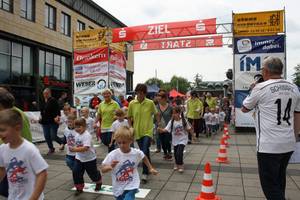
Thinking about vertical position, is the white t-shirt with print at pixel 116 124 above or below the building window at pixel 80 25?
below

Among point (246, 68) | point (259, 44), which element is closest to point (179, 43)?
point (246, 68)

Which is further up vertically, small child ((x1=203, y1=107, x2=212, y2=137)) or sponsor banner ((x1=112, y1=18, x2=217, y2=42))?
sponsor banner ((x1=112, y1=18, x2=217, y2=42))

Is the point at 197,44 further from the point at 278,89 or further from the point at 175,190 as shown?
the point at 278,89

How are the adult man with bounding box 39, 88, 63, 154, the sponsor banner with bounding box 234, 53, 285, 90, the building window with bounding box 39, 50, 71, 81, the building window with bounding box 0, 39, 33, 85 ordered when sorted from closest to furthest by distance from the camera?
the adult man with bounding box 39, 88, 63, 154 < the sponsor banner with bounding box 234, 53, 285, 90 < the building window with bounding box 0, 39, 33, 85 < the building window with bounding box 39, 50, 71, 81

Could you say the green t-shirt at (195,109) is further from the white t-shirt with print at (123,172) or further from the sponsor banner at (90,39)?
the white t-shirt with print at (123,172)

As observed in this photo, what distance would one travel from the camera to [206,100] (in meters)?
16.0

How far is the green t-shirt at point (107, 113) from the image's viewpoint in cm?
765

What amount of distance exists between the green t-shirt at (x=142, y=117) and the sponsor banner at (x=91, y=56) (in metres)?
6.41

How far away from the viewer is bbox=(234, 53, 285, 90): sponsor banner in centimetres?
1488

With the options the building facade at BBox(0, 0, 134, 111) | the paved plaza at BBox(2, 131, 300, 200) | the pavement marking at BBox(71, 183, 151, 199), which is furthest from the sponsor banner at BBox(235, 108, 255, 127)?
the building facade at BBox(0, 0, 134, 111)

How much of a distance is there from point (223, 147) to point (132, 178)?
488cm

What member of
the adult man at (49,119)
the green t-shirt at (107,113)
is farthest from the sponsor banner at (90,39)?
the green t-shirt at (107,113)

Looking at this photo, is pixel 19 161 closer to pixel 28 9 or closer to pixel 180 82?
pixel 28 9

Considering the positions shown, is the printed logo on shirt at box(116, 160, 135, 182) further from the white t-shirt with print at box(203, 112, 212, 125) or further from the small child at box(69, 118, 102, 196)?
the white t-shirt with print at box(203, 112, 212, 125)
